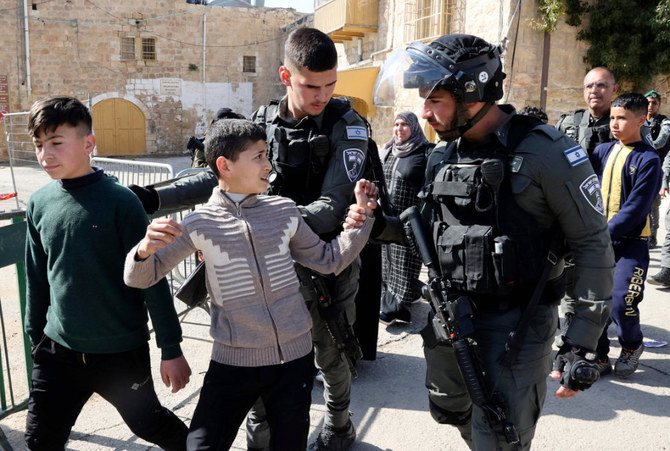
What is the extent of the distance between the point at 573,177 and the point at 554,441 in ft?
6.06

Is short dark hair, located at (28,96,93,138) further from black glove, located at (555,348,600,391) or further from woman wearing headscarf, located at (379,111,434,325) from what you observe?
woman wearing headscarf, located at (379,111,434,325)

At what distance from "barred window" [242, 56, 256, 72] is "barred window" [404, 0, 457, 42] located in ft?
44.4

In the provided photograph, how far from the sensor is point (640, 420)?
3453 mm

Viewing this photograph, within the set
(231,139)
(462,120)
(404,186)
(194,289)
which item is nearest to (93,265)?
(194,289)

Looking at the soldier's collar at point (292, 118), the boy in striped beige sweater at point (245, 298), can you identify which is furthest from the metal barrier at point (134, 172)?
the boy in striped beige sweater at point (245, 298)

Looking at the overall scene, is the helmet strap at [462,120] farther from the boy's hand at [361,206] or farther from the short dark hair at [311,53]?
the short dark hair at [311,53]

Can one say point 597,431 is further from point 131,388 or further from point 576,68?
point 576,68

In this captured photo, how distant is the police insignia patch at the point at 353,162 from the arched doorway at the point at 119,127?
24.7m

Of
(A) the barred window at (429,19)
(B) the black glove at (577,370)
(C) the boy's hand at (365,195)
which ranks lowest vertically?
(B) the black glove at (577,370)

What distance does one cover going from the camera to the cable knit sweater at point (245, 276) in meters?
2.07

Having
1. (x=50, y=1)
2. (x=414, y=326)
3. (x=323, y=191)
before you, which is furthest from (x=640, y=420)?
(x=50, y=1)

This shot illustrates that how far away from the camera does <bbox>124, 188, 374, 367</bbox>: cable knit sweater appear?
2.07 metres

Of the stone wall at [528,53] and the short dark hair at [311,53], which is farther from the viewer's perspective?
the stone wall at [528,53]

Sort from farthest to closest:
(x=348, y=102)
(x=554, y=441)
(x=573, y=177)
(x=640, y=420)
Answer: (x=640, y=420)
(x=554, y=441)
(x=348, y=102)
(x=573, y=177)
